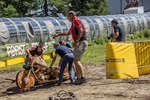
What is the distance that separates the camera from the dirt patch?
829 centimetres

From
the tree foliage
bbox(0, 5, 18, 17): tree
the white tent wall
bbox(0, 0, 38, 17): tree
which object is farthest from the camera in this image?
the tree foliage

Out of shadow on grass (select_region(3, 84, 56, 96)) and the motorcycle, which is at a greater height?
the motorcycle

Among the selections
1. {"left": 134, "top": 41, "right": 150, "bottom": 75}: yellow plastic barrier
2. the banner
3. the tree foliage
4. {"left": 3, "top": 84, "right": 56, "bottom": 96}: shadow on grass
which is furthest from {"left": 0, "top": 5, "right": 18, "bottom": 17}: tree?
{"left": 3, "top": 84, "right": 56, "bottom": 96}: shadow on grass

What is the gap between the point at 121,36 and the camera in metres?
12.1

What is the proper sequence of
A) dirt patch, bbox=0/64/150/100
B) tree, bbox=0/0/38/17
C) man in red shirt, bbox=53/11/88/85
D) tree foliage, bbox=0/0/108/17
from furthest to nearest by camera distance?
tree foliage, bbox=0/0/108/17 < tree, bbox=0/0/38/17 < man in red shirt, bbox=53/11/88/85 < dirt patch, bbox=0/64/150/100

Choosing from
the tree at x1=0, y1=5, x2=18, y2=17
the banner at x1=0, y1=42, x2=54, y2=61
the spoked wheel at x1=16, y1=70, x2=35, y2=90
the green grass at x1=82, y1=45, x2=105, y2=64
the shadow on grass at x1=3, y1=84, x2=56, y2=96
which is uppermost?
the tree at x1=0, y1=5, x2=18, y2=17

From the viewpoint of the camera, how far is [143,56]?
11.5 metres

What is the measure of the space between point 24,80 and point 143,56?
3984 mm

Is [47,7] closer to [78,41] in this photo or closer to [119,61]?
[78,41]

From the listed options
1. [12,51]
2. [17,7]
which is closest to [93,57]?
[12,51]

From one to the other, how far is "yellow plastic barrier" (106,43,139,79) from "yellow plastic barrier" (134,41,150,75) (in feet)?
3.75

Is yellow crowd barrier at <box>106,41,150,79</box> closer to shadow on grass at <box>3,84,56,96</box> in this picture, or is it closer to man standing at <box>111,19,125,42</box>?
man standing at <box>111,19,125,42</box>

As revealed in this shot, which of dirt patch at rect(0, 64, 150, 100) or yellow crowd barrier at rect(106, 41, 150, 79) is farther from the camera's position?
yellow crowd barrier at rect(106, 41, 150, 79)

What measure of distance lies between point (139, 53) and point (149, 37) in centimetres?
2349
